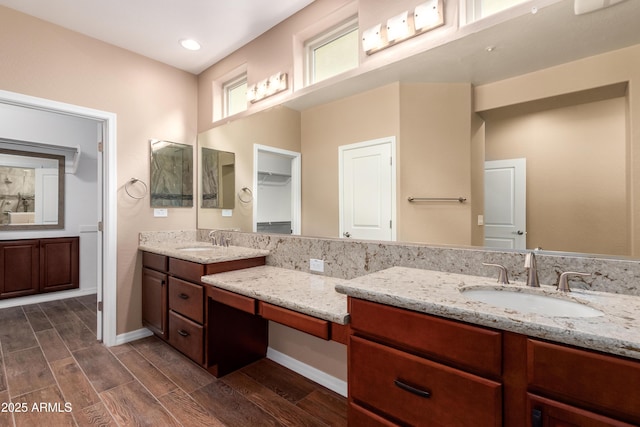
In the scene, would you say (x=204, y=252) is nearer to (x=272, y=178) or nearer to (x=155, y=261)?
(x=155, y=261)

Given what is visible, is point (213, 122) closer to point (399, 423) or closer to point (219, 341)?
point (219, 341)

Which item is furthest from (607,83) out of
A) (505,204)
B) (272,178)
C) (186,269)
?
(186,269)

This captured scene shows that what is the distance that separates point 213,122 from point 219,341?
2159mm

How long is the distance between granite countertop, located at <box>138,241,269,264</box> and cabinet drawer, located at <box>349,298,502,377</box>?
1.22m

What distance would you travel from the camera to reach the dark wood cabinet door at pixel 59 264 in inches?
153

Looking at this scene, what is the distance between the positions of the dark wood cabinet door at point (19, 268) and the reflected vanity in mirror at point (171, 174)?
7.87ft

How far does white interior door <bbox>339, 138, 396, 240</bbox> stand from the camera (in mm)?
1638

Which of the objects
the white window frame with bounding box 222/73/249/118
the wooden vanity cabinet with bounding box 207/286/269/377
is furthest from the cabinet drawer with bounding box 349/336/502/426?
the white window frame with bounding box 222/73/249/118

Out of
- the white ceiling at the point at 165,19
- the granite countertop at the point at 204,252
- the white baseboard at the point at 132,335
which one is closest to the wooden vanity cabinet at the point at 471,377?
the granite countertop at the point at 204,252

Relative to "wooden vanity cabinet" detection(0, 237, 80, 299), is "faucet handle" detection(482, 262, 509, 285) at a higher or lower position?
higher

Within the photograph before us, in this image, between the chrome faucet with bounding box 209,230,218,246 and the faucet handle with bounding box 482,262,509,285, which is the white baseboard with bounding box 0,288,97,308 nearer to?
the chrome faucet with bounding box 209,230,218,246

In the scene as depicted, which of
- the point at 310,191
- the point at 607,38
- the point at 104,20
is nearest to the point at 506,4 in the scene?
the point at 607,38

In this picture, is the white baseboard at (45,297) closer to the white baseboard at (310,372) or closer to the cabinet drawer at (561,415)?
the white baseboard at (310,372)

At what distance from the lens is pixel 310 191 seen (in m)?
2.01
